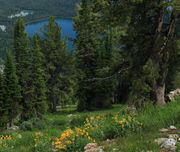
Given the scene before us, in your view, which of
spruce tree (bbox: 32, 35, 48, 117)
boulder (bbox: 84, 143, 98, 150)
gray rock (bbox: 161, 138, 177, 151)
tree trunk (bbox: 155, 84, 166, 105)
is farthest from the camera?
spruce tree (bbox: 32, 35, 48, 117)

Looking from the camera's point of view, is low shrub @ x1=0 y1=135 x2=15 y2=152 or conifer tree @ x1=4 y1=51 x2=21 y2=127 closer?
low shrub @ x1=0 y1=135 x2=15 y2=152

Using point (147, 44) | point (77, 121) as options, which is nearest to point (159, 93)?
point (147, 44)

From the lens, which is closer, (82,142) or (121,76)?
(82,142)

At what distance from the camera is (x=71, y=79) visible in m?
40.6

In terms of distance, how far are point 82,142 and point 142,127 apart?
72.3 inches

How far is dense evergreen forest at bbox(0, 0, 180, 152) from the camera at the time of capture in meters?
10.0

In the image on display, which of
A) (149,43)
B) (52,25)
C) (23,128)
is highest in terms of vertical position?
(52,25)

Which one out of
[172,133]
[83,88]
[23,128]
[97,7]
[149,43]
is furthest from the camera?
[83,88]

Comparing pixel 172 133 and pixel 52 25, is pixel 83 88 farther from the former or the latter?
pixel 172 133

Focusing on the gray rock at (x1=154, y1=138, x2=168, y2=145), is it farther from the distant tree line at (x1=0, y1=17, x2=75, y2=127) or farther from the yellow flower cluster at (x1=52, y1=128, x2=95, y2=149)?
the distant tree line at (x1=0, y1=17, x2=75, y2=127)

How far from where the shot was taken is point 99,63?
34.8 meters

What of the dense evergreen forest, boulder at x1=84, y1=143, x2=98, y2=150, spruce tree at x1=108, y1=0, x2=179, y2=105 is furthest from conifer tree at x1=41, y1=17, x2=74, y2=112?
boulder at x1=84, y1=143, x2=98, y2=150

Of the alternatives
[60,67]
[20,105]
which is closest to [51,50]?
[60,67]

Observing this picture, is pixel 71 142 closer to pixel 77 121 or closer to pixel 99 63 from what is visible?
pixel 77 121
